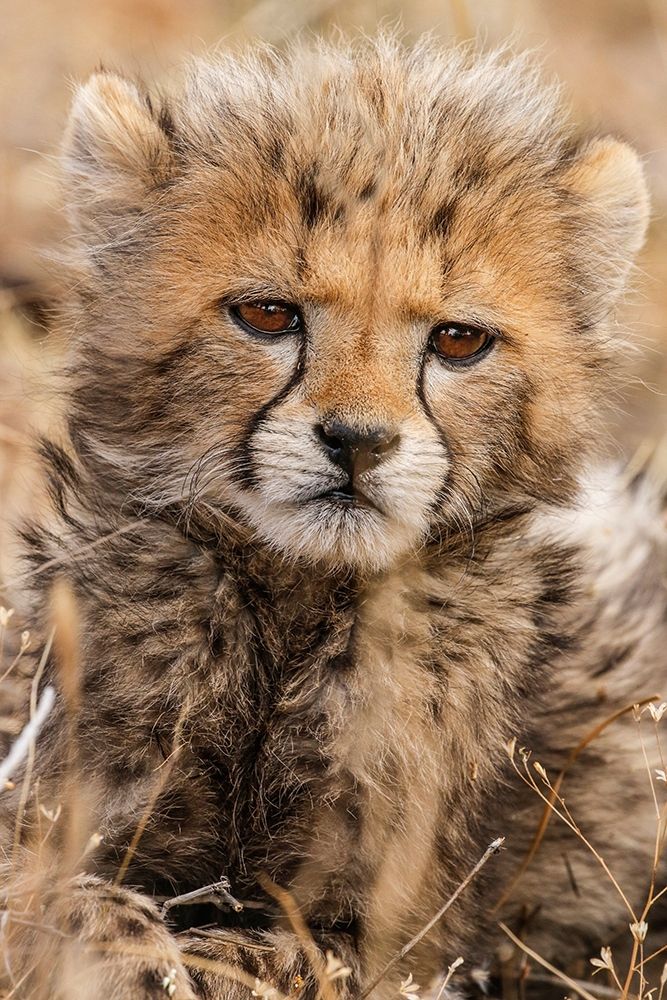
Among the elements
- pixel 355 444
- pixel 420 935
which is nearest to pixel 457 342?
pixel 355 444

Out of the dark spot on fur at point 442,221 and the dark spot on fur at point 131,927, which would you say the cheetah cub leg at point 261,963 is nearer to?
the dark spot on fur at point 131,927

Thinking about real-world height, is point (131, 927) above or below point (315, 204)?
below

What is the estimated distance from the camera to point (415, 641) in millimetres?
2932

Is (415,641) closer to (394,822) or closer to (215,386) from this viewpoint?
(394,822)

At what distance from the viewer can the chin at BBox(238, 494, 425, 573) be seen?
8.78 ft

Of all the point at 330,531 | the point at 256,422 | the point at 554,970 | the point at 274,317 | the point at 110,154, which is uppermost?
the point at 110,154

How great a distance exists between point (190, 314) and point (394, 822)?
3.54 feet

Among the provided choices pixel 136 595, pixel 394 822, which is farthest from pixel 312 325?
pixel 394 822

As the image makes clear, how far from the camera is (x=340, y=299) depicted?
265 centimetres

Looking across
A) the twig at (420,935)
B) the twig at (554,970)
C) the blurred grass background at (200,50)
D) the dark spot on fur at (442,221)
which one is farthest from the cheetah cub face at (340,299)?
the blurred grass background at (200,50)

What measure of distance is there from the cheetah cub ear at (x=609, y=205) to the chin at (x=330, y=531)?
0.78 metres

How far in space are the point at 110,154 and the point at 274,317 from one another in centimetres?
→ 58

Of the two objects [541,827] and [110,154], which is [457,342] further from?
[541,827]

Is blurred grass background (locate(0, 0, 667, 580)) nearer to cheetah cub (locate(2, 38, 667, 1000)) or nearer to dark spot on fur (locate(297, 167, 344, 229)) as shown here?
cheetah cub (locate(2, 38, 667, 1000))
